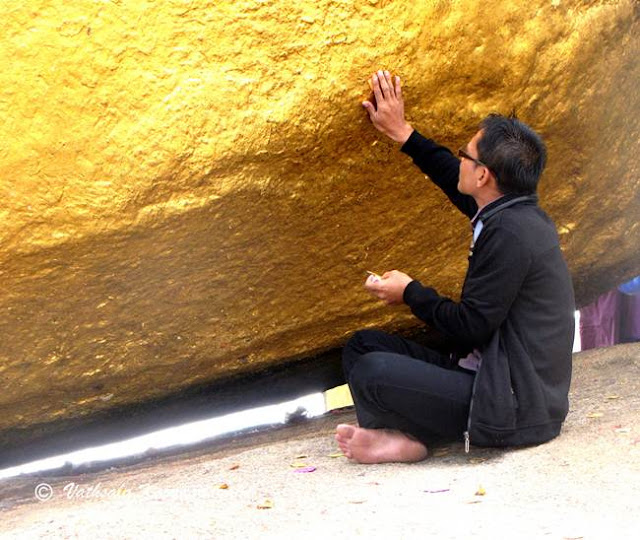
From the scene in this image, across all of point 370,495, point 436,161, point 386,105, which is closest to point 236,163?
point 386,105

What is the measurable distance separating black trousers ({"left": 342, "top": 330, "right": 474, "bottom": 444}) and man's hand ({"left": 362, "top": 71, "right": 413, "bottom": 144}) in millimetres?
631

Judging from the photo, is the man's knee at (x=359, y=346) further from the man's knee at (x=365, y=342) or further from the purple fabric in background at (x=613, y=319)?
the purple fabric in background at (x=613, y=319)

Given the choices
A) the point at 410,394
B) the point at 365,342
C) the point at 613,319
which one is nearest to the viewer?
the point at 410,394

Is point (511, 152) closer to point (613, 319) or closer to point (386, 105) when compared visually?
point (386, 105)

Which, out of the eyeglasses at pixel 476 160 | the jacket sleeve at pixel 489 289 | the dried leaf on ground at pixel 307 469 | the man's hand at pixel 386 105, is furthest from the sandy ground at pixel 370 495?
the man's hand at pixel 386 105

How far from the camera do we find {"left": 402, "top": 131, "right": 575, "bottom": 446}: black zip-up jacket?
2.43 meters

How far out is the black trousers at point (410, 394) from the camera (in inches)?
99.2

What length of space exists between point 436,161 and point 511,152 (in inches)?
11.5

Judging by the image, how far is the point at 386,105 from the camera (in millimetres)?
2613

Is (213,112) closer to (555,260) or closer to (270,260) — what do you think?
(270,260)

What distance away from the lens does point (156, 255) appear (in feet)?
8.76

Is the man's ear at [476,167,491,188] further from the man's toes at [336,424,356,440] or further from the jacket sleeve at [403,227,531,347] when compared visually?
the man's toes at [336,424,356,440]

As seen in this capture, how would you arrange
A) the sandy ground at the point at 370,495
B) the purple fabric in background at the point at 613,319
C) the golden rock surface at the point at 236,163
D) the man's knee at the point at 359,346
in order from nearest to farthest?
the sandy ground at the point at 370,495 → the golden rock surface at the point at 236,163 → the man's knee at the point at 359,346 → the purple fabric in background at the point at 613,319

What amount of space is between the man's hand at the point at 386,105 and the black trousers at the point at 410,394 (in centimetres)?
63
